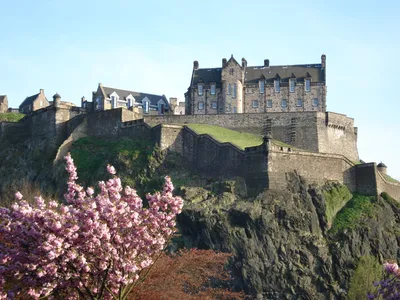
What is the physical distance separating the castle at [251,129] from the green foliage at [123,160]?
1220 mm

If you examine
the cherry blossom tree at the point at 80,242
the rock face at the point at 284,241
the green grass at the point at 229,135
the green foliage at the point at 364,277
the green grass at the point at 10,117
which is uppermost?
the green grass at the point at 10,117

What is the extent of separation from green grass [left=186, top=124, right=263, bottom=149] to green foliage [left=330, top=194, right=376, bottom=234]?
9.32 m

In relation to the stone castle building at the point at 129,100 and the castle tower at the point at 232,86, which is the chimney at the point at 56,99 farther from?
the castle tower at the point at 232,86

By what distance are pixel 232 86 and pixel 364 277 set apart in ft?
83.9

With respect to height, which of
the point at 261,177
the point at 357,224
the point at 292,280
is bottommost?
the point at 292,280

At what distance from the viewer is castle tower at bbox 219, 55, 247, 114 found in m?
→ 64.5

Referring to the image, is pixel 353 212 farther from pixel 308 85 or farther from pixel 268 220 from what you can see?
pixel 308 85

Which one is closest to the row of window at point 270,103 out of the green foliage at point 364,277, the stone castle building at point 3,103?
the green foliage at point 364,277

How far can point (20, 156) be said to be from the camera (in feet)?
197

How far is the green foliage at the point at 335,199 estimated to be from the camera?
167 feet

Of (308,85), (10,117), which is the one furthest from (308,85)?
(10,117)

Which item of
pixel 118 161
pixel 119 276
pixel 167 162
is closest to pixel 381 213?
pixel 167 162

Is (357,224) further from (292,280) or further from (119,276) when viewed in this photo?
(119,276)

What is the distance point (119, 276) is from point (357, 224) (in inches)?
1440
